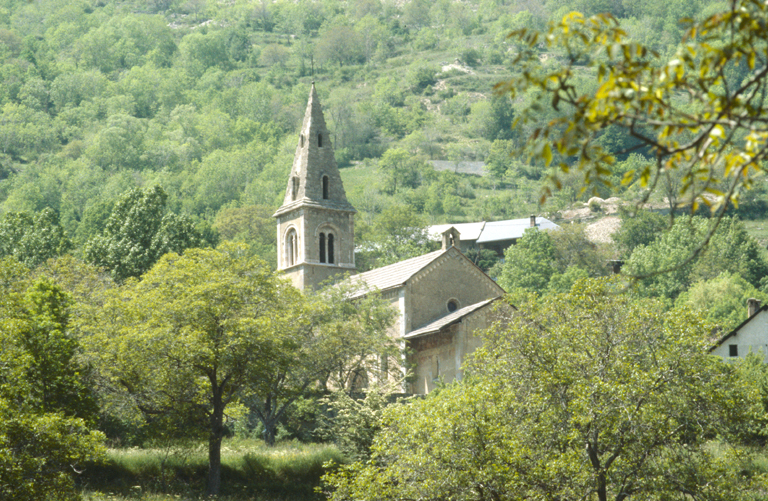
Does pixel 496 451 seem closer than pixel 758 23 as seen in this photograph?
No

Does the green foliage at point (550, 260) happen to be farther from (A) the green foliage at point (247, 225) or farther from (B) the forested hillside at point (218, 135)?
(A) the green foliage at point (247, 225)

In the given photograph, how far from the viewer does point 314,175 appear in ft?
181

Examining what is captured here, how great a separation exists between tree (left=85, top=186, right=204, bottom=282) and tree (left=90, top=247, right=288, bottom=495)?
2141 cm

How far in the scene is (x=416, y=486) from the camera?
71.0 ft

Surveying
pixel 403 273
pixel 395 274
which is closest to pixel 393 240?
pixel 395 274

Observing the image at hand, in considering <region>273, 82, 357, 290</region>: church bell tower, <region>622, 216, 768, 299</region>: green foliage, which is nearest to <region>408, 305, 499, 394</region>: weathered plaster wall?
<region>273, 82, 357, 290</region>: church bell tower

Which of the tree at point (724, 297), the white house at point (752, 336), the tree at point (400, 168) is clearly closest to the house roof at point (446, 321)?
the white house at point (752, 336)

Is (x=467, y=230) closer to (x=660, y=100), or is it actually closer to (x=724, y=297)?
(x=724, y=297)

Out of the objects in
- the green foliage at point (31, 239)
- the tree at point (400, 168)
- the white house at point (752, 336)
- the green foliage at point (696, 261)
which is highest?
the tree at point (400, 168)

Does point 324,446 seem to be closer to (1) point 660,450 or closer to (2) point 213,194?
(1) point 660,450

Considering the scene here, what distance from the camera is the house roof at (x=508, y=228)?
103 metres

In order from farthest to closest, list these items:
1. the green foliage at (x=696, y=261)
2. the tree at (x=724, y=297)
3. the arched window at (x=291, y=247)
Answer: the green foliage at (x=696, y=261)
the tree at (x=724, y=297)
the arched window at (x=291, y=247)

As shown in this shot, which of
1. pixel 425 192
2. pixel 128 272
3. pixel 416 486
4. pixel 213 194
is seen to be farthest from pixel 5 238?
pixel 425 192

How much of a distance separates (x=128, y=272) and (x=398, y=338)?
19.5m
